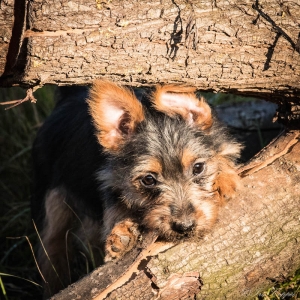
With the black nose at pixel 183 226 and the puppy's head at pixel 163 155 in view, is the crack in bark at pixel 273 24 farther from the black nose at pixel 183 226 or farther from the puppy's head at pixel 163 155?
the black nose at pixel 183 226

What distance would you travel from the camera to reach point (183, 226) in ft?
11.2

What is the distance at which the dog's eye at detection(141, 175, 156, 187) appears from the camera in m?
3.80

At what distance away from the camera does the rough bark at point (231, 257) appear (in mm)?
3207

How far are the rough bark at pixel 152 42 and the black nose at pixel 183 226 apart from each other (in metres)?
0.91

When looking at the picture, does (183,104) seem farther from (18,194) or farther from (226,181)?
(18,194)

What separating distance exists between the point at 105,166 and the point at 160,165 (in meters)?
0.56

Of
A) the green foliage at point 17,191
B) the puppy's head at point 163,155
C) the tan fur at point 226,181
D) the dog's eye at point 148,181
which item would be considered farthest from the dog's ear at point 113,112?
the green foliage at point 17,191

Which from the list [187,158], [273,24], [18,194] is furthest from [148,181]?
[18,194]

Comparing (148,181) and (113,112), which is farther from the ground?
(113,112)

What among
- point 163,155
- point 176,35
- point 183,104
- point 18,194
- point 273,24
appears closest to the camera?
point 176,35

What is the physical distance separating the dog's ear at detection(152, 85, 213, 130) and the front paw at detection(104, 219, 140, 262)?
0.85m

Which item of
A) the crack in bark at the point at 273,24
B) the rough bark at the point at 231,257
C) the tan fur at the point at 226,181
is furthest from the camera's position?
the tan fur at the point at 226,181

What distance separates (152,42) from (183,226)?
116cm

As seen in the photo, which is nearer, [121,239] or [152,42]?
[152,42]
